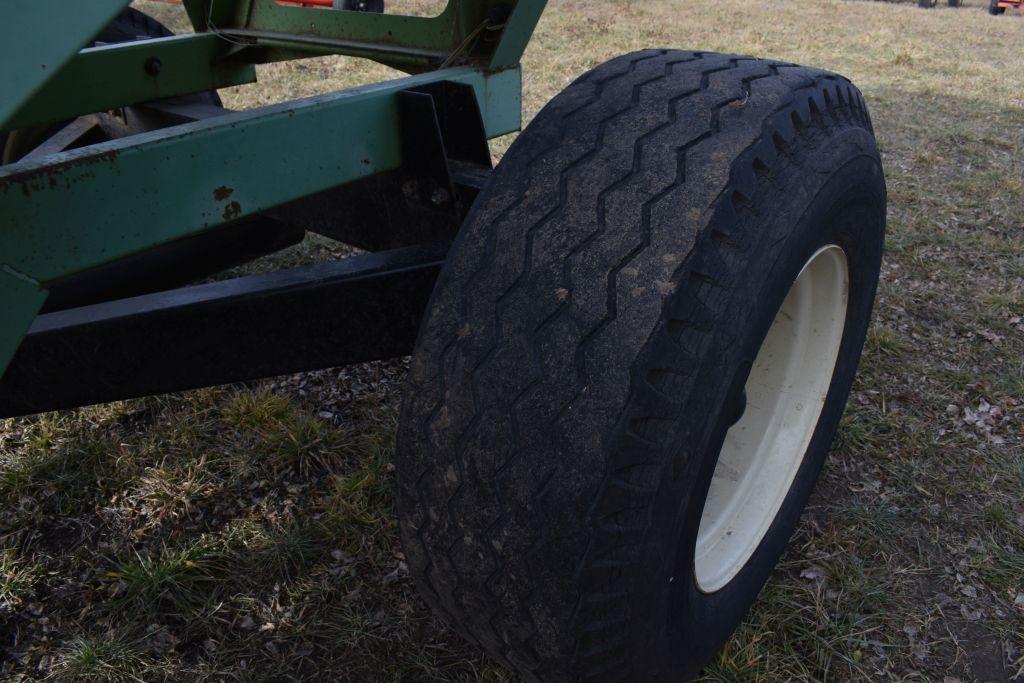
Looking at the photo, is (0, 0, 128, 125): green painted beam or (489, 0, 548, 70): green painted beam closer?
(0, 0, 128, 125): green painted beam

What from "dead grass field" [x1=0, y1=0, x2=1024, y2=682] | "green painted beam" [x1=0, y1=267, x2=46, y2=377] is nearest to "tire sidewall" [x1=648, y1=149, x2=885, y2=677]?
"dead grass field" [x1=0, y1=0, x2=1024, y2=682]

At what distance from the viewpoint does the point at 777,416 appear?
2168mm

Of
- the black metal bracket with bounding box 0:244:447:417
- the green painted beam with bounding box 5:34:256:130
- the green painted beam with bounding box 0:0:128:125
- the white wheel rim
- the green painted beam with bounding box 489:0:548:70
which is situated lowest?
the white wheel rim

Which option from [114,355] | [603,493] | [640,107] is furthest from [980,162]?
[114,355]

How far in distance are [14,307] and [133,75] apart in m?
1.51

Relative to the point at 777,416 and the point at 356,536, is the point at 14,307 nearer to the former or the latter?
the point at 356,536

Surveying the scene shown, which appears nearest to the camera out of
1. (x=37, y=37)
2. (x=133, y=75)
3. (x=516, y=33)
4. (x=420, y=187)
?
(x=37, y=37)

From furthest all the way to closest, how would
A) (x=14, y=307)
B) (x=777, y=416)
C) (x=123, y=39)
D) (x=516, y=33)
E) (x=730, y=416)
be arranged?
(x=123, y=39), (x=777, y=416), (x=516, y=33), (x=730, y=416), (x=14, y=307)

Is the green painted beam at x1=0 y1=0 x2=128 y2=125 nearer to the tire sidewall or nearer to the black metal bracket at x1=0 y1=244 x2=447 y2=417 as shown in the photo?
the black metal bracket at x1=0 y1=244 x2=447 y2=417

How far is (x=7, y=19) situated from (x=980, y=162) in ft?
19.2

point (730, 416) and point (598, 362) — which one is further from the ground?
point (598, 362)

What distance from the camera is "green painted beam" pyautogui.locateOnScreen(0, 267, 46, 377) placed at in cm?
111

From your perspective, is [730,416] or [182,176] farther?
[730,416]

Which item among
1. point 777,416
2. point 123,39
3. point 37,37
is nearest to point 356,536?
point 777,416
